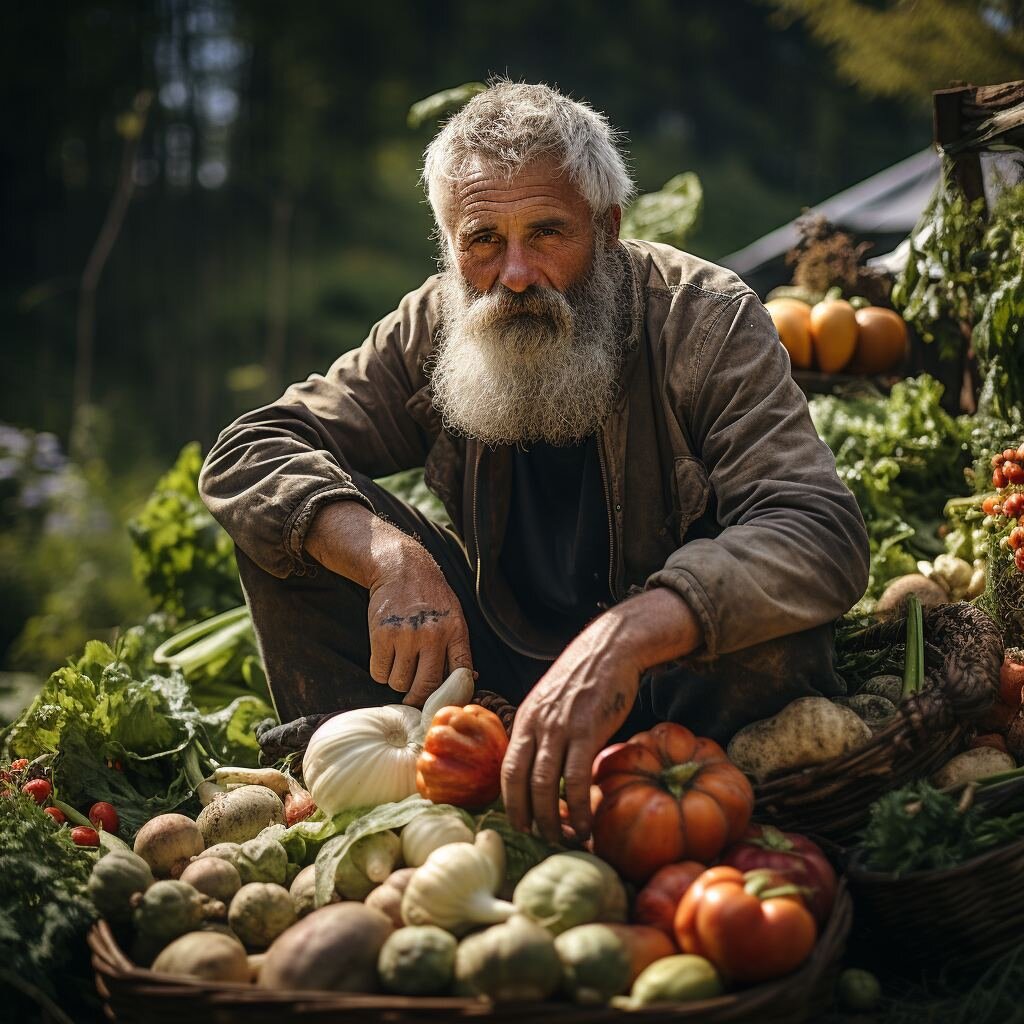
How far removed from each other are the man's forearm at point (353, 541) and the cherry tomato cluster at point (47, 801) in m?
0.85

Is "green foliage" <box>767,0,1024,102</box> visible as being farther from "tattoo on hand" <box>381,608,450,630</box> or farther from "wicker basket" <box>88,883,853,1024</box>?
"wicker basket" <box>88,883,853,1024</box>

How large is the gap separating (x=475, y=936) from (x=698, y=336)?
1691 millimetres

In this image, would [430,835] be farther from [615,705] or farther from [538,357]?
[538,357]

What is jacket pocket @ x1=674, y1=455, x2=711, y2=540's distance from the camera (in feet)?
9.70

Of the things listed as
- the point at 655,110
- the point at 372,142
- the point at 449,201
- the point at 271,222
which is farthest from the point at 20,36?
the point at 449,201

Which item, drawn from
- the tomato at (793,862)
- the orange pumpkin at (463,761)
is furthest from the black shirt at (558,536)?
the tomato at (793,862)

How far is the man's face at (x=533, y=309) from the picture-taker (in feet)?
10.1

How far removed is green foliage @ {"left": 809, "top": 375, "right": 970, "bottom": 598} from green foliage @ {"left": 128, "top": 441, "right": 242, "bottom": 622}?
251cm

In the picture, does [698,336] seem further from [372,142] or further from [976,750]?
[372,142]

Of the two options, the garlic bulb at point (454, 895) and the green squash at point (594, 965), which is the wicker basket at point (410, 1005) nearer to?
the green squash at point (594, 965)

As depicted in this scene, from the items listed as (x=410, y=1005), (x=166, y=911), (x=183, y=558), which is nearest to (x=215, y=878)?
(x=166, y=911)

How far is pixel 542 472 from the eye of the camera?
343 cm

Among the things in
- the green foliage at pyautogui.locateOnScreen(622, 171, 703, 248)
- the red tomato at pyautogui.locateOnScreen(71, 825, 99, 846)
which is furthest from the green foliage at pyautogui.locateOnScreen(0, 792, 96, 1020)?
the green foliage at pyautogui.locateOnScreen(622, 171, 703, 248)

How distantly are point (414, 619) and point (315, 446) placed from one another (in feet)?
2.60
